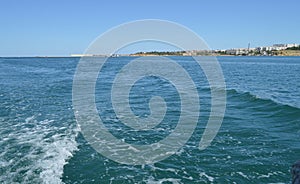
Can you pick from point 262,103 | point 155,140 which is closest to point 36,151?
point 155,140

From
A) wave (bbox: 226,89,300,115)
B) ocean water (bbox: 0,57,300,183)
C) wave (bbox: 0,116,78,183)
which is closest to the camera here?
wave (bbox: 0,116,78,183)

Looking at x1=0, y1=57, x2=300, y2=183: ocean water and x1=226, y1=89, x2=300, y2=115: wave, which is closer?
x1=0, y1=57, x2=300, y2=183: ocean water

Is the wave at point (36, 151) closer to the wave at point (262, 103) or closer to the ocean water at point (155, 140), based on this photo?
the ocean water at point (155, 140)

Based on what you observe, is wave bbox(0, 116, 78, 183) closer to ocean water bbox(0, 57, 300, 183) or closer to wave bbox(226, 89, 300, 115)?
ocean water bbox(0, 57, 300, 183)

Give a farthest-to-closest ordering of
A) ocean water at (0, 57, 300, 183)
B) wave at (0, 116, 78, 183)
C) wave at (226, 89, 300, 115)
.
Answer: wave at (226, 89, 300, 115) → ocean water at (0, 57, 300, 183) → wave at (0, 116, 78, 183)

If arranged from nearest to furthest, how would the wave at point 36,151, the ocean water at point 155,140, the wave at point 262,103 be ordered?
the wave at point 36,151
the ocean water at point 155,140
the wave at point 262,103

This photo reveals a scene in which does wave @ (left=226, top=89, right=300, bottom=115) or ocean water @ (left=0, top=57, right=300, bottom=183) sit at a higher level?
wave @ (left=226, top=89, right=300, bottom=115)

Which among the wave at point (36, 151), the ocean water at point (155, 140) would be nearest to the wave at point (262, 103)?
the ocean water at point (155, 140)

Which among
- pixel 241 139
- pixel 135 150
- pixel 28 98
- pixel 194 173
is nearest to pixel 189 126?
pixel 241 139

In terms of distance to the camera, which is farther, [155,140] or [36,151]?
[155,140]

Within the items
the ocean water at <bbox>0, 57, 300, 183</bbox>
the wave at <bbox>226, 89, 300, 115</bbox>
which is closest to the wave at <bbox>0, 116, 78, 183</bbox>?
the ocean water at <bbox>0, 57, 300, 183</bbox>

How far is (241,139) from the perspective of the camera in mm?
13750

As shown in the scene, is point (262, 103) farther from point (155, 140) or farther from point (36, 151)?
point (36, 151)

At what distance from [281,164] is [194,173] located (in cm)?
367
